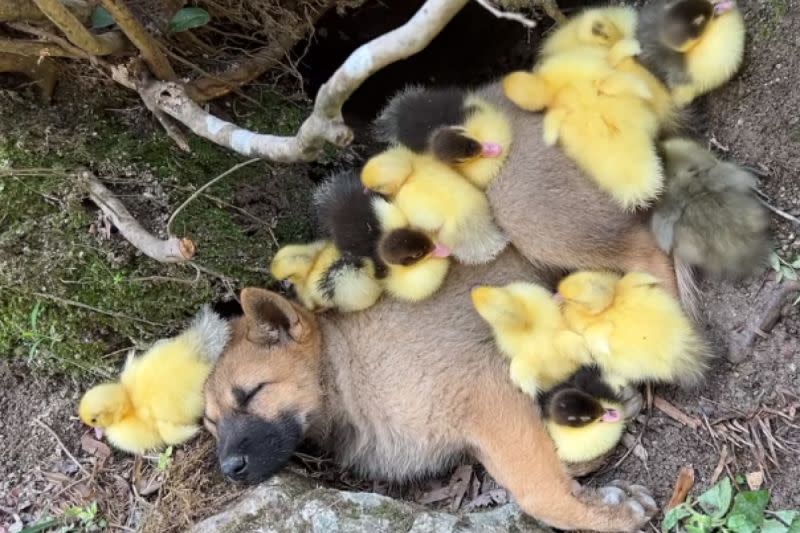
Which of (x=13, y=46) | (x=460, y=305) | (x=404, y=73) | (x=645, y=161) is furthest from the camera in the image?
A: (x=404, y=73)

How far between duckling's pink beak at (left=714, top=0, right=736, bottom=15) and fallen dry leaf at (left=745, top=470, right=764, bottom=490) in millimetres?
1630

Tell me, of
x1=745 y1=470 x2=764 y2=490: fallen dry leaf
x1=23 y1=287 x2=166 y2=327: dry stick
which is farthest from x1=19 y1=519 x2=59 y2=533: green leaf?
x1=745 y1=470 x2=764 y2=490: fallen dry leaf

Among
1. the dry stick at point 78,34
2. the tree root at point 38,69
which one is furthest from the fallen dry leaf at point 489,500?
the tree root at point 38,69

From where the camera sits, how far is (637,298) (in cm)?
290

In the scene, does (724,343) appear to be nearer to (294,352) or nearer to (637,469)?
(637,469)

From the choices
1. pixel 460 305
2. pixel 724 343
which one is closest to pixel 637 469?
pixel 724 343

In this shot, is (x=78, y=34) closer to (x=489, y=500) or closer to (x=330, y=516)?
(x=330, y=516)

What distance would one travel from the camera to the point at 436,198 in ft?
9.88

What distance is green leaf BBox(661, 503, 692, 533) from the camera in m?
2.80

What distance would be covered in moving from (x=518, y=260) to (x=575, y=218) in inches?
14.0

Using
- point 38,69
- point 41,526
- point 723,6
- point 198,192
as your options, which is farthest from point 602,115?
point 41,526

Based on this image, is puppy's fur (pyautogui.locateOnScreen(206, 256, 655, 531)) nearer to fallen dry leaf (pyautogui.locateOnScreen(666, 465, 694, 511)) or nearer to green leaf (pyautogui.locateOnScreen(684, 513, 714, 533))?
fallen dry leaf (pyautogui.locateOnScreen(666, 465, 694, 511))

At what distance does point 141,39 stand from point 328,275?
1.16 metres

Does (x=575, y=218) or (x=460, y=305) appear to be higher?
(x=575, y=218)
